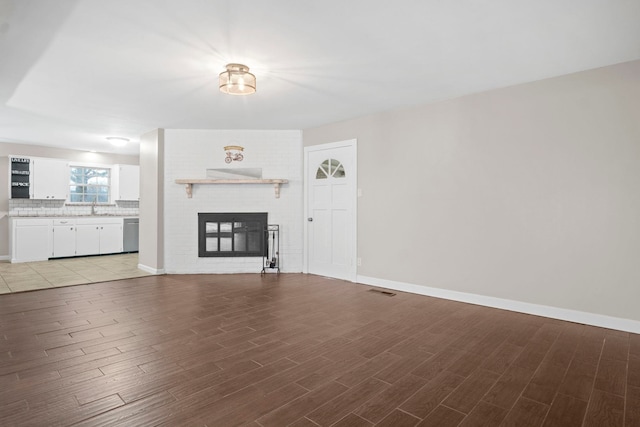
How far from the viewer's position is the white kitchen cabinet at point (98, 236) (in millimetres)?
7777

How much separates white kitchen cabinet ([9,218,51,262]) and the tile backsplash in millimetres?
541

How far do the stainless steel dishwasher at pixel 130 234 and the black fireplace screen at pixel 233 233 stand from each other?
369 centimetres

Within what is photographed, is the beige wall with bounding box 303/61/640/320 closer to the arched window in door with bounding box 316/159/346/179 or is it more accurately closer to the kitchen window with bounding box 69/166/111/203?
the arched window in door with bounding box 316/159/346/179

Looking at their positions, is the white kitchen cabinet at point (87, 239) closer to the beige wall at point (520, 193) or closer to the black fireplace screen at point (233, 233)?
the black fireplace screen at point (233, 233)

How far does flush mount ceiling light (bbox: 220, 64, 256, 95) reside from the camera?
10.8 ft

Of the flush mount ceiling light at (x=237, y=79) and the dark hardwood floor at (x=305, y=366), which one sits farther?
the flush mount ceiling light at (x=237, y=79)

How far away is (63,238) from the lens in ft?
24.6

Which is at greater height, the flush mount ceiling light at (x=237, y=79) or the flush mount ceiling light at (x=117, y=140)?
the flush mount ceiling light at (x=117, y=140)

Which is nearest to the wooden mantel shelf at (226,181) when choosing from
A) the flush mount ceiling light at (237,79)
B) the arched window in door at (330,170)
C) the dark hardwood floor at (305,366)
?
the arched window in door at (330,170)

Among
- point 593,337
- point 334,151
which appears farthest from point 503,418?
point 334,151

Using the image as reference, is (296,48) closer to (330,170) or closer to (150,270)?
(330,170)

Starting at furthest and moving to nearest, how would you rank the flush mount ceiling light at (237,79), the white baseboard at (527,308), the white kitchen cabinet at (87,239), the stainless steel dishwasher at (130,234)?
the stainless steel dishwasher at (130,234)
the white kitchen cabinet at (87,239)
the flush mount ceiling light at (237,79)
the white baseboard at (527,308)

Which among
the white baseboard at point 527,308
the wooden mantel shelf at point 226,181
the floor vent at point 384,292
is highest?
the wooden mantel shelf at point 226,181

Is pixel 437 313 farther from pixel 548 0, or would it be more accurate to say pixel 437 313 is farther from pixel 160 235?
pixel 160 235
